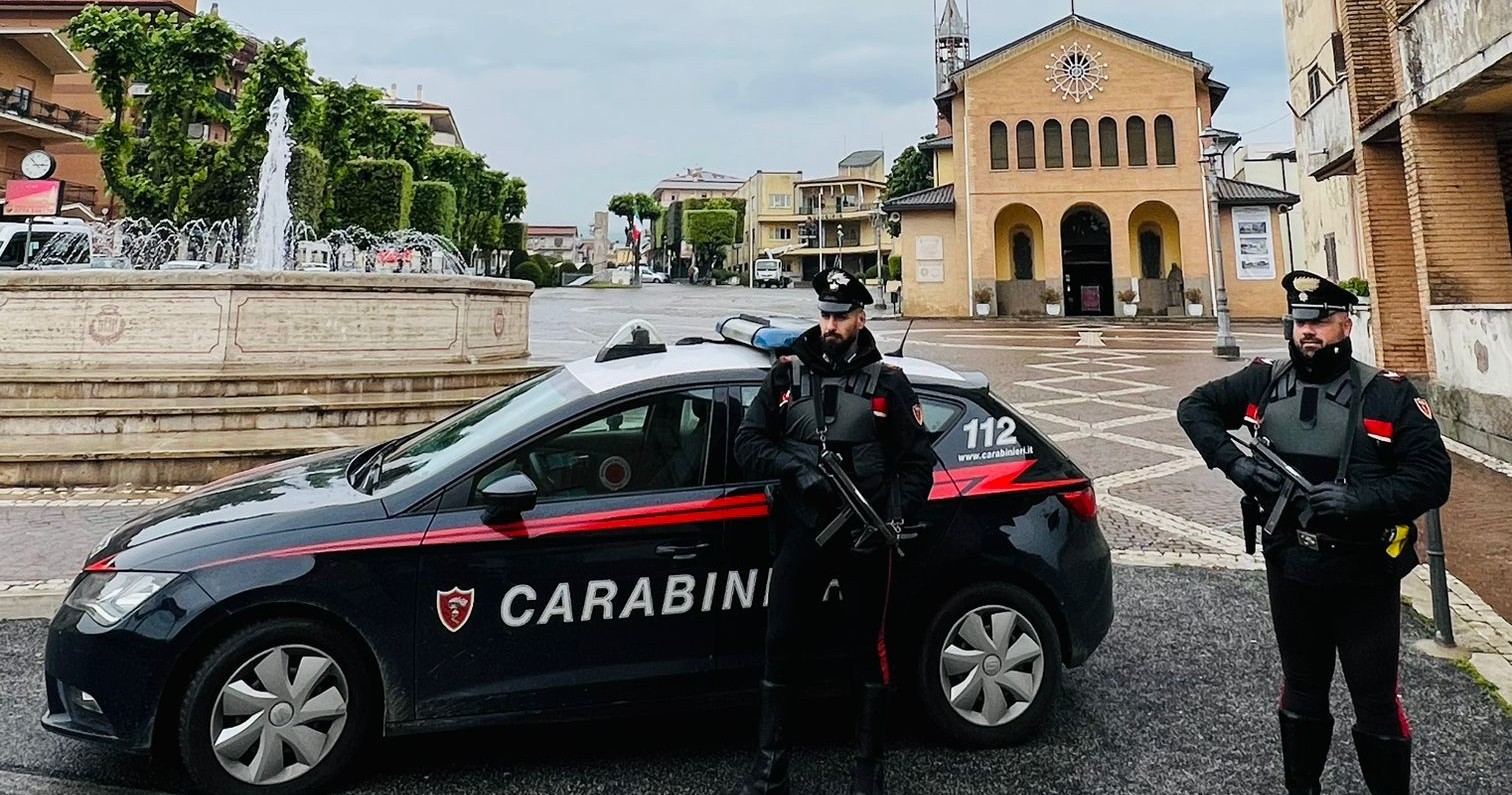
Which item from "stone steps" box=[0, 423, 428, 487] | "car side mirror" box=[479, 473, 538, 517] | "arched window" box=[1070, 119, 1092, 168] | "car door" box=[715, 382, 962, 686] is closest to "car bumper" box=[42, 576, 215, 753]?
"car side mirror" box=[479, 473, 538, 517]

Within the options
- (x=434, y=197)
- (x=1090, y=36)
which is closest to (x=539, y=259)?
(x=434, y=197)

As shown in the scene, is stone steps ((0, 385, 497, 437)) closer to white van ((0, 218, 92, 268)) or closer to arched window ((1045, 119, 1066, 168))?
white van ((0, 218, 92, 268))

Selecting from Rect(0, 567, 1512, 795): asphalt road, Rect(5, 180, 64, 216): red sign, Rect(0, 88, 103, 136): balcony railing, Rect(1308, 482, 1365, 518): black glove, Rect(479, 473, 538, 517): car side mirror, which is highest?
Rect(0, 88, 103, 136): balcony railing

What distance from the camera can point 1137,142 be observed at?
35125 mm

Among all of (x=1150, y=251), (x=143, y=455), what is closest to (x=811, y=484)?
(x=143, y=455)

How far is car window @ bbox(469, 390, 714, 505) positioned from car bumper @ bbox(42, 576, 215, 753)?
3.36 feet

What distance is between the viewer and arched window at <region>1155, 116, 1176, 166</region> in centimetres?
3494

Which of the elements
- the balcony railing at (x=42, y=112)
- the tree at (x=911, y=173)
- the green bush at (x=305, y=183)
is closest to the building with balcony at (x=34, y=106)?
the balcony railing at (x=42, y=112)

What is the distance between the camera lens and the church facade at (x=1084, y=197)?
113 feet

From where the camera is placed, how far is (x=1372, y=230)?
38.2 feet

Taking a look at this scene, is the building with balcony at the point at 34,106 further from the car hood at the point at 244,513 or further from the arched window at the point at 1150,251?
the arched window at the point at 1150,251

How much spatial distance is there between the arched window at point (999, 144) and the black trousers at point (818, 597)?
35675mm

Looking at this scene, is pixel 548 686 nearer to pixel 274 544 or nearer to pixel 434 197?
pixel 274 544

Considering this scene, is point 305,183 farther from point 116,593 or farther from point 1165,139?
point 1165,139
